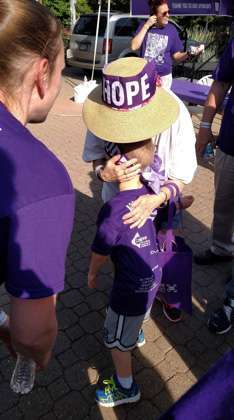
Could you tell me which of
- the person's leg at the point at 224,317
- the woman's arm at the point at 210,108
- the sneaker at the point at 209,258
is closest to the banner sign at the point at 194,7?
the woman's arm at the point at 210,108

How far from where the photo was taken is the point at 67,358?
2.49 m

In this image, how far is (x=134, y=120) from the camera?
177cm

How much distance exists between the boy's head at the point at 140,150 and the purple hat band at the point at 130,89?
0.16m

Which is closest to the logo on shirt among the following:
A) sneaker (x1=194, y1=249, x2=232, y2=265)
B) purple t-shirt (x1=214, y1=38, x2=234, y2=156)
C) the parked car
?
purple t-shirt (x1=214, y1=38, x2=234, y2=156)

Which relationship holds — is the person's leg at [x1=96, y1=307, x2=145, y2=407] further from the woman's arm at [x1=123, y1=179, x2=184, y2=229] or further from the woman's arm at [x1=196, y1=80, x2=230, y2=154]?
→ the woman's arm at [x1=196, y1=80, x2=230, y2=154]

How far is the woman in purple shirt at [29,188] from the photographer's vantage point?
0.98 metres

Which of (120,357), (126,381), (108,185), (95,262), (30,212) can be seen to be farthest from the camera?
(108,185)

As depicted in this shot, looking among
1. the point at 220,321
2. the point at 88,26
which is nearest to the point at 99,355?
the point at 220,321

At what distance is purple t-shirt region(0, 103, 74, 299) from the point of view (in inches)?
38.2

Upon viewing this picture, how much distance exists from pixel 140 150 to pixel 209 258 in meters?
1.84

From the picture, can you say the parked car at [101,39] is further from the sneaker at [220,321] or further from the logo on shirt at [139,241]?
the logo on shirt at [139,241]

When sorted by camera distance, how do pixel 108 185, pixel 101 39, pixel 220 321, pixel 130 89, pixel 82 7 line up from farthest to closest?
pixel 82 7
pixel 101 39
pixel 220 321
pixel 108 185
pixel 130 89

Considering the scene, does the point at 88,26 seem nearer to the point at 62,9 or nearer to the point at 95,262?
the point at 62,9

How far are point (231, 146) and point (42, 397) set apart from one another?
6.57 feet
